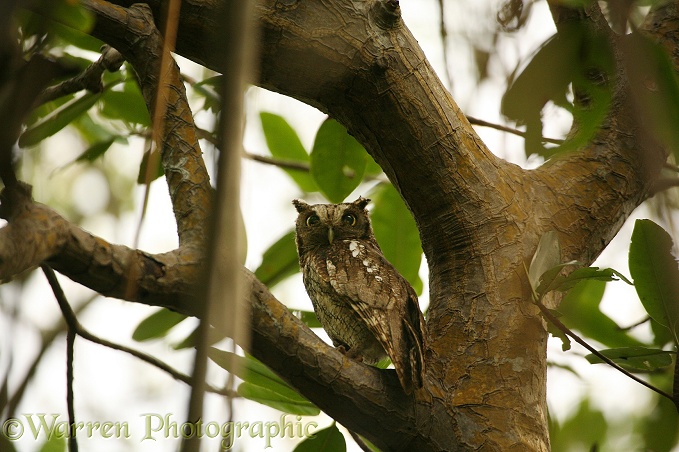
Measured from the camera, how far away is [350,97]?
81.2 inches

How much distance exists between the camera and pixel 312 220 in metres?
3.46

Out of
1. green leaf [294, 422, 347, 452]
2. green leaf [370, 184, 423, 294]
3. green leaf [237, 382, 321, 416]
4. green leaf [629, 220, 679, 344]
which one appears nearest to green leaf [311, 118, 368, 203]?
green leaf [370, 184, 423, 294]

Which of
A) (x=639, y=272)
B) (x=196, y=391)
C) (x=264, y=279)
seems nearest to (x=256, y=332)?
(x=196, y=391)

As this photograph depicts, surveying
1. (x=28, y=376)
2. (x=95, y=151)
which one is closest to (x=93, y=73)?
(x=95, y=151)

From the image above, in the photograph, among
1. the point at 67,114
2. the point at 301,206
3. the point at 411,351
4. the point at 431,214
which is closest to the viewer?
the point at 411,351

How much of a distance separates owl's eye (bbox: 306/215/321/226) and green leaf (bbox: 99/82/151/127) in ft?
3.09

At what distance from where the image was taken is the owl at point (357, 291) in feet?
7.00

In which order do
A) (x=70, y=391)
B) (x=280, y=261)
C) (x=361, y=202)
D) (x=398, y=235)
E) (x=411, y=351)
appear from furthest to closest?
1. (x=361, y=202)
2. (x=280, y=261)
3. (x=398, y=235)
4. (x=411, y=351)
5. (x=70, y=391)

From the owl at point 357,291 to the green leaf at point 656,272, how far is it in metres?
0.69

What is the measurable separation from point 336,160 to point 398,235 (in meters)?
0.43

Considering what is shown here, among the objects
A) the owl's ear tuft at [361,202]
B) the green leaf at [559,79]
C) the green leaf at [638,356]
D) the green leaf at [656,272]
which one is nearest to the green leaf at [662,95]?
the green leaf at [559,79]

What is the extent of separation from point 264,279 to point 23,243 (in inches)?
78.9

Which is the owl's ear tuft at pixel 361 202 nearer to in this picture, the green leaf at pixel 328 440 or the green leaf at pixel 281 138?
the green leaf at pixel 281 138

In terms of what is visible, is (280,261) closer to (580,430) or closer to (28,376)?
(580,430)
